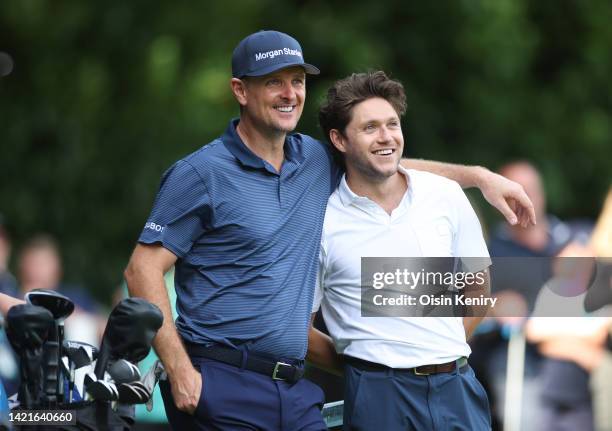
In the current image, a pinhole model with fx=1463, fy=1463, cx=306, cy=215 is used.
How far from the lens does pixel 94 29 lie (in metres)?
18.2

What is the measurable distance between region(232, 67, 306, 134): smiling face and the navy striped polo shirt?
224 mm

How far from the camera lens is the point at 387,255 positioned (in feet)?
19.9

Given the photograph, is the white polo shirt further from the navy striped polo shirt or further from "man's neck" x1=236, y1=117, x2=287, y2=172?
"man's neck" x1=236, y1=117, x2=287, y2=172

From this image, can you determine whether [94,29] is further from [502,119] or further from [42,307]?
[42,307]

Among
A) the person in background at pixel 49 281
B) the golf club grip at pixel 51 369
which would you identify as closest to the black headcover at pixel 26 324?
the golf club grip at pixel 51 369

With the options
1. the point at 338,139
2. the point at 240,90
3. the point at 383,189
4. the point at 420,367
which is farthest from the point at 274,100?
the point at 420,367

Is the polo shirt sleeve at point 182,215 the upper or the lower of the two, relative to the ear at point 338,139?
lower

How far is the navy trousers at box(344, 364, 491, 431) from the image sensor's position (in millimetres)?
5926

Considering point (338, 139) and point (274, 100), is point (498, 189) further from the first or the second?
point (274, 100)

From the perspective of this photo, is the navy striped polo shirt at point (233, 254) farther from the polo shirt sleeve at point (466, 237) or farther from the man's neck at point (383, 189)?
the polo shirt sleeve at point (466, 237)

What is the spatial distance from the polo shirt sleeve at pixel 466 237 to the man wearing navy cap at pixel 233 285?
617 millimetres

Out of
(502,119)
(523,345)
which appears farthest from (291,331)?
(502,119)

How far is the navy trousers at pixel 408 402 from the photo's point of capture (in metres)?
5.93

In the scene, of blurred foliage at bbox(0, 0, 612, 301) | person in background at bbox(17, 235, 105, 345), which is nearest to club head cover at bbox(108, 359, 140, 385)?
person in background at bbox(17, 235, 105, 345)
